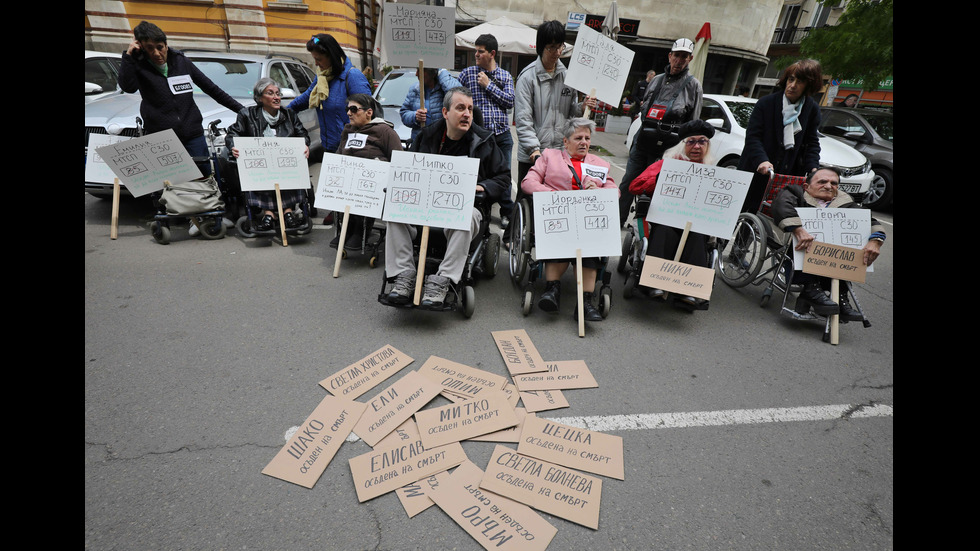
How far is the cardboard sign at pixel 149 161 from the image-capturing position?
4.31m

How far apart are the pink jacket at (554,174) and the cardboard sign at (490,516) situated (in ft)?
7.62

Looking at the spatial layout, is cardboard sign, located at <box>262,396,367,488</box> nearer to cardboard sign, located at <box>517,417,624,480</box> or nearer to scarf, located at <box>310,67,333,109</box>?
cardboard sign, located at <box>517,417,624,480</box>

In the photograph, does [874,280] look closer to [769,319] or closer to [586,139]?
[769,319]

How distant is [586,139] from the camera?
353 centimetres

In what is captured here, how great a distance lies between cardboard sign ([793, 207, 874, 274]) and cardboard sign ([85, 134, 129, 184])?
6.41 meters

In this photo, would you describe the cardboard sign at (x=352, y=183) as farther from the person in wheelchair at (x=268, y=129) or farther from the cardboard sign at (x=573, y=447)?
the cardboard sign at (x=573, y=447)

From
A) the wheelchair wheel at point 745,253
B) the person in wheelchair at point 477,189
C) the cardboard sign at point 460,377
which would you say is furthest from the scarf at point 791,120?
the cardboard sign at point 460,377

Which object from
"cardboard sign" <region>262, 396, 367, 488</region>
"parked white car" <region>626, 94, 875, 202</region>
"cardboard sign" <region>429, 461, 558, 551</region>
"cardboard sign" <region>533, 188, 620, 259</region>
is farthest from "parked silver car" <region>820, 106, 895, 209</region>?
"cardboard sign" <region>262, 396, 367, 488</region>

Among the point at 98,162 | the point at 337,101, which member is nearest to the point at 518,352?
the point at 337,101

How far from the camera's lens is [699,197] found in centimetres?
356

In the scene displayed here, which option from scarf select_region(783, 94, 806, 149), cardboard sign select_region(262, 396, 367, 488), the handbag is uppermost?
scarf select_region(783, 94, 806, 149)

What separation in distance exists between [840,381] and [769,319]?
849 mm

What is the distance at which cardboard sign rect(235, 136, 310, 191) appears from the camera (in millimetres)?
4418
